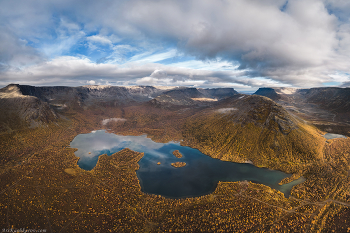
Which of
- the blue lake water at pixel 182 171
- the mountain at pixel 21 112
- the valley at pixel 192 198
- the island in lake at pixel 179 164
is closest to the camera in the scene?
the valley at pixel 192 198

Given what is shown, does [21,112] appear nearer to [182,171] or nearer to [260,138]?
[182,171]

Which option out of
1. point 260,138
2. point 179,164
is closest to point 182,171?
point 179,164

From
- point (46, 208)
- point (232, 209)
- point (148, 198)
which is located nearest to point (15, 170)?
point (46, 208)

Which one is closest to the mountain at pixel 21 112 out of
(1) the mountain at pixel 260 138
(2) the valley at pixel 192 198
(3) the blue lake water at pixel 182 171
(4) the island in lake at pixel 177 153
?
(2) the valley at pixel 192 198

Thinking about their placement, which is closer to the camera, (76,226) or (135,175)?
(76,226)

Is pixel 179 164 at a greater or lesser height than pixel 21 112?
lesser

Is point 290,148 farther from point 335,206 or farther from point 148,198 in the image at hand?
point 148,198

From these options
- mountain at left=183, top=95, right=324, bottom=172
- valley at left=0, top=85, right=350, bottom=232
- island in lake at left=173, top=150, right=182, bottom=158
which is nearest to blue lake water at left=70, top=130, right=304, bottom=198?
island in lake at left=173, top=150, right=182, bottom=158

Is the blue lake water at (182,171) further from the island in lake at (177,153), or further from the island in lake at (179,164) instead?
the island in lake at (177,153)

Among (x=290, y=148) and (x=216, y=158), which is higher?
(x=290, y=148)
